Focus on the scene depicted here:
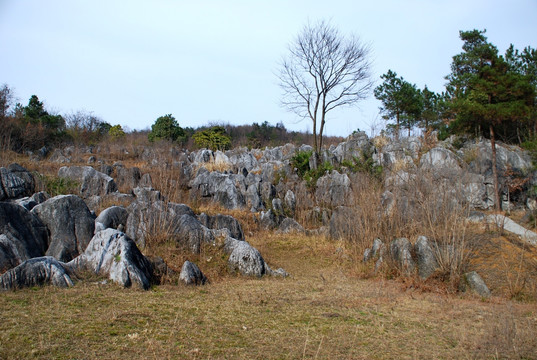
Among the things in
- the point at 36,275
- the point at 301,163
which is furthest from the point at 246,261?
the point at 301,163

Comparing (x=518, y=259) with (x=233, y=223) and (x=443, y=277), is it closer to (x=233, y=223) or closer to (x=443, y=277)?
(x=443, y=277)

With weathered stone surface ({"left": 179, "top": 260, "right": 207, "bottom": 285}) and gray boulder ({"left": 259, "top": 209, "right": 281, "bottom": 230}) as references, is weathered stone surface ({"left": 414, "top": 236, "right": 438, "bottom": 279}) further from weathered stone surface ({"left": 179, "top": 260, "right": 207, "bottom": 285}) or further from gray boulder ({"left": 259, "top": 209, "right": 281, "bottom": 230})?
gray boulder ({"left": 259, "top": 209, "right": 281, "bottom": 230})

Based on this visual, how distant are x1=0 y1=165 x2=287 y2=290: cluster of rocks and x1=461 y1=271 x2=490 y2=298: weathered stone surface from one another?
2902mm

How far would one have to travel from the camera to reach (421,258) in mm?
7266

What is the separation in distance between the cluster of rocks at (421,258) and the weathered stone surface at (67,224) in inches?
199

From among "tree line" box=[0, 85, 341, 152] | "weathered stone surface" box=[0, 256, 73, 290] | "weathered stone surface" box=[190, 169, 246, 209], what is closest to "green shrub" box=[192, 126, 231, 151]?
"tree line" box=[0, 85, 341, 152]

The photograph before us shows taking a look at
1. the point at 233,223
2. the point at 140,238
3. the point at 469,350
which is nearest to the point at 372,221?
the point at 233,223

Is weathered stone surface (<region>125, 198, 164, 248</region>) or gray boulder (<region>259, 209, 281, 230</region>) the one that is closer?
weathered stone surface (<region>125, 198, 164, 248</region>)

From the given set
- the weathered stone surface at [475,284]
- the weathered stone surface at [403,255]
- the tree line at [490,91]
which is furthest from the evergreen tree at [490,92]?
the weathered stone surface at [475,284]

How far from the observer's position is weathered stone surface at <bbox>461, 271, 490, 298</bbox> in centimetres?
647

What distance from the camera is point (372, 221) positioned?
9.17m

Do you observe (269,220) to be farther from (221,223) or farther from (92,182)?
(92,182)

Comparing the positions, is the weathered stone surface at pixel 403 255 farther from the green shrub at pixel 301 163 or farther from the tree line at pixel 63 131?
the tree line at pixel 63 131

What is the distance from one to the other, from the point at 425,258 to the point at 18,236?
6267 mm
